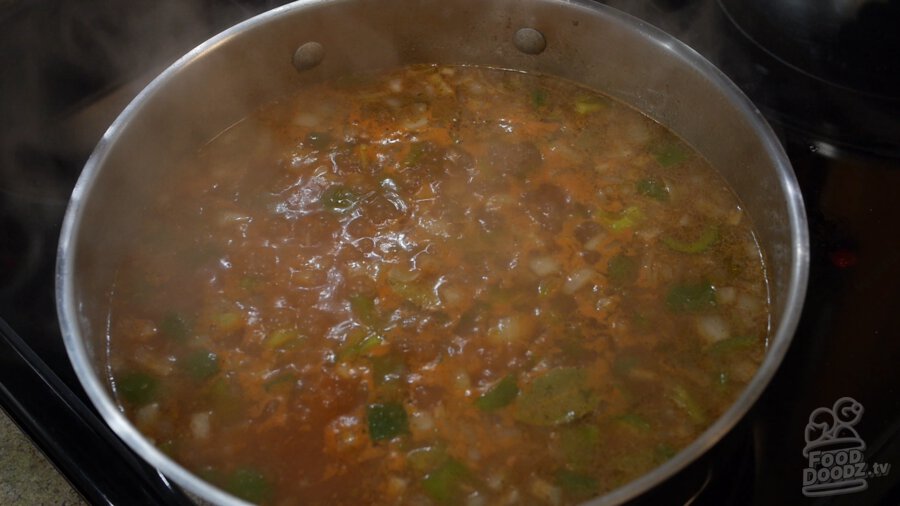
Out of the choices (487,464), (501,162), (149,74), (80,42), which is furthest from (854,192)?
(80,42)

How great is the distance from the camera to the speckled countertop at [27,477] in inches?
64.9

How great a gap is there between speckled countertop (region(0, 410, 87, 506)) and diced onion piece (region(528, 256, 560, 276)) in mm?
1081

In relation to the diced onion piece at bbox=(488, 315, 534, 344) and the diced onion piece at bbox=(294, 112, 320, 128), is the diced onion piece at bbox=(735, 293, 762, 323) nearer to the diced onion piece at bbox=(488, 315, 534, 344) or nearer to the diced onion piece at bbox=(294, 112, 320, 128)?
the diced onion piece at bbox=(488, 315, 534, 344)

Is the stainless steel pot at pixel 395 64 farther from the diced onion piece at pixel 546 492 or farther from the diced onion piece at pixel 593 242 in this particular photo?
the diced onion piece at pixel 546 492

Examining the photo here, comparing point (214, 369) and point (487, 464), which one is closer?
point (487, 464)

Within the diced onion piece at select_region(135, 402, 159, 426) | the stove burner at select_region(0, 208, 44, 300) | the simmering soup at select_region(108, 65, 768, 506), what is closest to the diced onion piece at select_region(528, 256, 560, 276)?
the simmering soup at select_region(108, 65, 768, 506)

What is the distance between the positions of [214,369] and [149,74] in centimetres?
101

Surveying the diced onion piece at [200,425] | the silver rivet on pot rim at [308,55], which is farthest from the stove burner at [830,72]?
the diced onion piece at [200,425]

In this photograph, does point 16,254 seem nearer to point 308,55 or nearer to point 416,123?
point 308,55

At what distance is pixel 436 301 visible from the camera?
72.4 inches

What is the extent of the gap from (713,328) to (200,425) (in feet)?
3.70

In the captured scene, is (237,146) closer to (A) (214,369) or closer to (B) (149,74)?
(B) (149,74)

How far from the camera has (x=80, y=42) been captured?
2236 millimetres

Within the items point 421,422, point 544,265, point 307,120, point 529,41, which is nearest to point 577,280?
point 544,265
